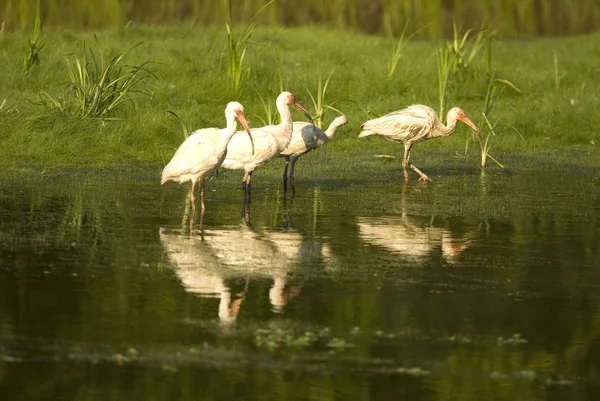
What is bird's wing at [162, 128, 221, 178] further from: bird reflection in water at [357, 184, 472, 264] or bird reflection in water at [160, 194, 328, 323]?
bird reflection in water at [357, 184, 472, 264]

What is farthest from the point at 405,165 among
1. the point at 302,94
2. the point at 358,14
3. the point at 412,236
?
the point at 358,14

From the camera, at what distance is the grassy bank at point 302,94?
49.1 feet

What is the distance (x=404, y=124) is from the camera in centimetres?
1490

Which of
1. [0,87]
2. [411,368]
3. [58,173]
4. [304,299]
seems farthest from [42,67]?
[411,368]

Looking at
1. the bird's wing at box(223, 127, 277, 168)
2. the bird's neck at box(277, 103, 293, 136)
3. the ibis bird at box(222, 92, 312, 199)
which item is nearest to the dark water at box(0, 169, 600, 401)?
the ibis bird at box(222, 92, 312, 199)

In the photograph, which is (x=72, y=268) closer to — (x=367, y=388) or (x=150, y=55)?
Result: (x=367, y=388)

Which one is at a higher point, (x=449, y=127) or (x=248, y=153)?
(x=449, y=127)

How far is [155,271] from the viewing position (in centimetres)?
817

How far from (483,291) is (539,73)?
596 inches

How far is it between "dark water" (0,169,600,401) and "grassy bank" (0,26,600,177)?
2887 millimetres

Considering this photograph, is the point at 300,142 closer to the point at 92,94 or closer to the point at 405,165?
the point at 405,165

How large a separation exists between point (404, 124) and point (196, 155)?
4.31 meters

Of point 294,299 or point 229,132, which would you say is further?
point 229,132

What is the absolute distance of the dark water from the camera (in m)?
5.87
